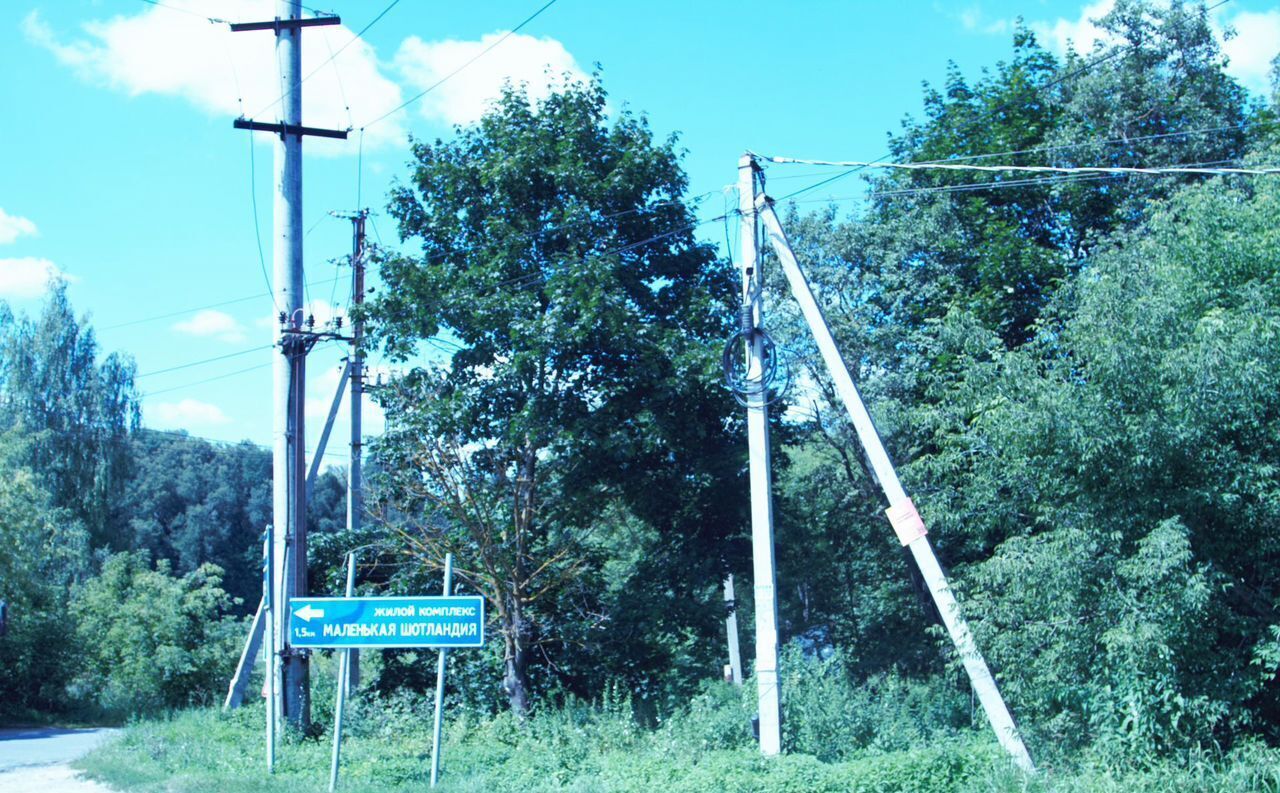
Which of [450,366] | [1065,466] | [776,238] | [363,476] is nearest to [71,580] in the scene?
[363,476]

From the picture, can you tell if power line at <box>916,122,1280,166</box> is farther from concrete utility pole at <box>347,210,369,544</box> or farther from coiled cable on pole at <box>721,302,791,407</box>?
concrete utility pole at <box>347,210,369,544</box>

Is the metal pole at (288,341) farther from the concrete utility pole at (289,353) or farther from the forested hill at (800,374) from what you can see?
the forested hill at (800,374)

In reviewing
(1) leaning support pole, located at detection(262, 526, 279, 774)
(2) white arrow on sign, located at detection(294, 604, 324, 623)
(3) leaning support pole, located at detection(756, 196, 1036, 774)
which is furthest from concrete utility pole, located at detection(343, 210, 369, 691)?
(3) leaning support pole, located at detection(756, 196, 1036, 774)

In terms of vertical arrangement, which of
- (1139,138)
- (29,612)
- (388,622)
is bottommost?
(388,622)

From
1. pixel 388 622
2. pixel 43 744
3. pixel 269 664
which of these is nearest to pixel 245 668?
pixel 43 744

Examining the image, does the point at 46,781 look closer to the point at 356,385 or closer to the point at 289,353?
the point at 289,353

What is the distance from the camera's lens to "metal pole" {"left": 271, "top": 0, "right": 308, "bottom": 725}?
52.1 ft

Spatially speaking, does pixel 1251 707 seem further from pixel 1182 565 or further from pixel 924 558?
pixel 924 558

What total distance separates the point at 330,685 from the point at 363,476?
4.28 metres

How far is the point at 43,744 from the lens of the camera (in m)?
20.6

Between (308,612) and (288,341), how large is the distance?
5.30m

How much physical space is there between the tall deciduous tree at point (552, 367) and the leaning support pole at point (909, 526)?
478 cm

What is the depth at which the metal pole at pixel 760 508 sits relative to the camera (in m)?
12.3

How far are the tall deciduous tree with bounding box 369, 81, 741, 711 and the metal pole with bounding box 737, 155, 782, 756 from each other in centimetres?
422
